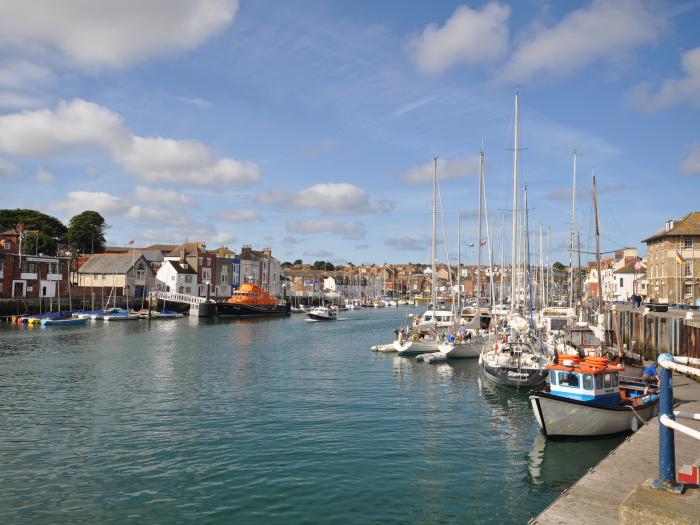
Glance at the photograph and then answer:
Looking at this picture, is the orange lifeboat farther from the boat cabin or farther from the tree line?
the boat cabin

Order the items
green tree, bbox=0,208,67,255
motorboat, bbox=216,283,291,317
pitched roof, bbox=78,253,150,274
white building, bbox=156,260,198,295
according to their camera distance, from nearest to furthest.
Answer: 1. motorboat, bbox=216,283,291,317
2. pitched roof, bbox=78,253,150,274
3. green tree, bbox=0,208,67,255
4. white building, bbox=156,260,198,295

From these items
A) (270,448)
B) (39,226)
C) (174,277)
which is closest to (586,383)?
(270,448)

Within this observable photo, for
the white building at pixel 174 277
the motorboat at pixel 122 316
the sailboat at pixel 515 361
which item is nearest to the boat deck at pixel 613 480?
the sailboat at pixel 515 361

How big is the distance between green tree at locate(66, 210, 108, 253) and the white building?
28990 mm

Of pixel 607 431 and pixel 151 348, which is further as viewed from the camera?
pixel 151 348

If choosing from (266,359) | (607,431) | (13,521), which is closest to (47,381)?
(266,359)

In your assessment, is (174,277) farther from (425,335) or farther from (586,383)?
(586,383)

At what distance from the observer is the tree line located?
116 m

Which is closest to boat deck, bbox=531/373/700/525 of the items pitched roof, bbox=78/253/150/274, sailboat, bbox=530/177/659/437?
sailboat, bbox=530/177/659/437

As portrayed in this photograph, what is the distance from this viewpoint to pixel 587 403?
18578 millimetres

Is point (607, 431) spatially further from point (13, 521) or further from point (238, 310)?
point (238, 310)

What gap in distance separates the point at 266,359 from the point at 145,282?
70.5m

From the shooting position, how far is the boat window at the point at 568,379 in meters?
20.0

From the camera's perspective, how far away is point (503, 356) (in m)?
30.2
